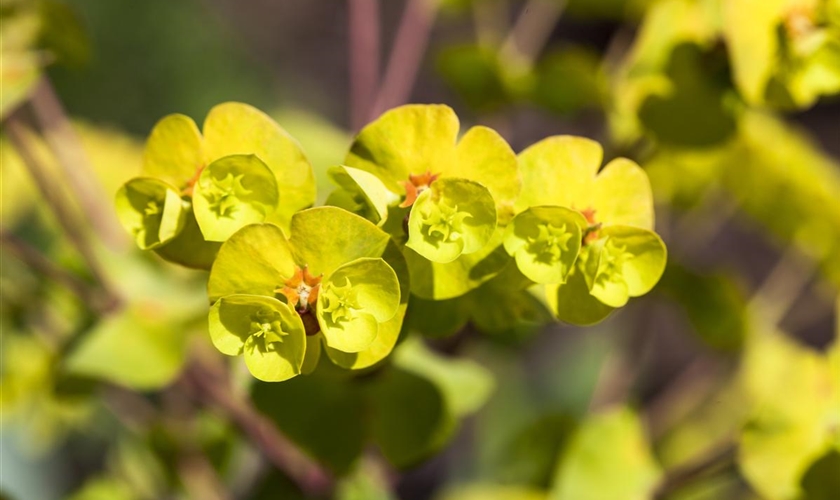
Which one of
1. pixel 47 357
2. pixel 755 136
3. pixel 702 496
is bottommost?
pixel 702 496

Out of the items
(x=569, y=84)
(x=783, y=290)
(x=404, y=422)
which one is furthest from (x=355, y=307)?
(x=783, y=290)

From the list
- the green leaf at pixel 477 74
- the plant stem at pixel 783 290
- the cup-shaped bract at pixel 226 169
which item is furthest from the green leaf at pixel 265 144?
the plant stem at pixel 783 290

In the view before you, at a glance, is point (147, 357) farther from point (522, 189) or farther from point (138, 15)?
point (138, 15)

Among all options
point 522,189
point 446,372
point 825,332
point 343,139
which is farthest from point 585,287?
point 825,332

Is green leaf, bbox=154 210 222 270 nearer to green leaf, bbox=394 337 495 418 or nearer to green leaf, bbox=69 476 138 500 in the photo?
green leaf, bbox=394 337 495 418

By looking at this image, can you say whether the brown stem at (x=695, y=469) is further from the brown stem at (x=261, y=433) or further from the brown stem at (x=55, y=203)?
the brown stem at (x=55, y=203)

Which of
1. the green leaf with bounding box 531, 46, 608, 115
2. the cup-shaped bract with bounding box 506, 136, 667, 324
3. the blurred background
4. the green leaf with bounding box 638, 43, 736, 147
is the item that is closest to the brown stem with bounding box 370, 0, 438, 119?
the blurred background
